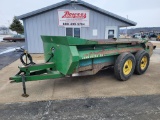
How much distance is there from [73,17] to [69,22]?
469 mm

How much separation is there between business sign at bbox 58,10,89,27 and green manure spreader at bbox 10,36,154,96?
6640 mm

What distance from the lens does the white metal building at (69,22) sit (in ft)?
37.1

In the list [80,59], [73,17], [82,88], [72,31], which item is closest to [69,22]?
[73,17]

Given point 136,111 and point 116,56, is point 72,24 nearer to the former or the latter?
point 116,56

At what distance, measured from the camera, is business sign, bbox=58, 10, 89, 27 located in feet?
37.6

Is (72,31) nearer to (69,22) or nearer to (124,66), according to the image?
(69,22)

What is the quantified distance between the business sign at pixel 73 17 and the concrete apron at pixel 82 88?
682cm

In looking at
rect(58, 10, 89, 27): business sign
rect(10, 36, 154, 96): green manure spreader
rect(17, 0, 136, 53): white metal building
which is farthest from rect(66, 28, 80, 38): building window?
rect(10, 36, 154, 96): green manure spreader

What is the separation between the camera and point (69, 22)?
457 inches

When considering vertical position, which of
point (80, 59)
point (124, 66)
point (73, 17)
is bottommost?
point (124, 66)

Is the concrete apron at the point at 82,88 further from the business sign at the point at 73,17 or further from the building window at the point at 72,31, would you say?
the business sign at the point at 73,17

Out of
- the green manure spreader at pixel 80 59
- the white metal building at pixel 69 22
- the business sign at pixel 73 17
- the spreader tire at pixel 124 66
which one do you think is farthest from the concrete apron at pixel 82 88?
the business sign at pixel 73 17

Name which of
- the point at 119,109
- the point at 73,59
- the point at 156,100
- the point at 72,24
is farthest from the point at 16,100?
the point at 72,24

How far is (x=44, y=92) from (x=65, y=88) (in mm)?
628
